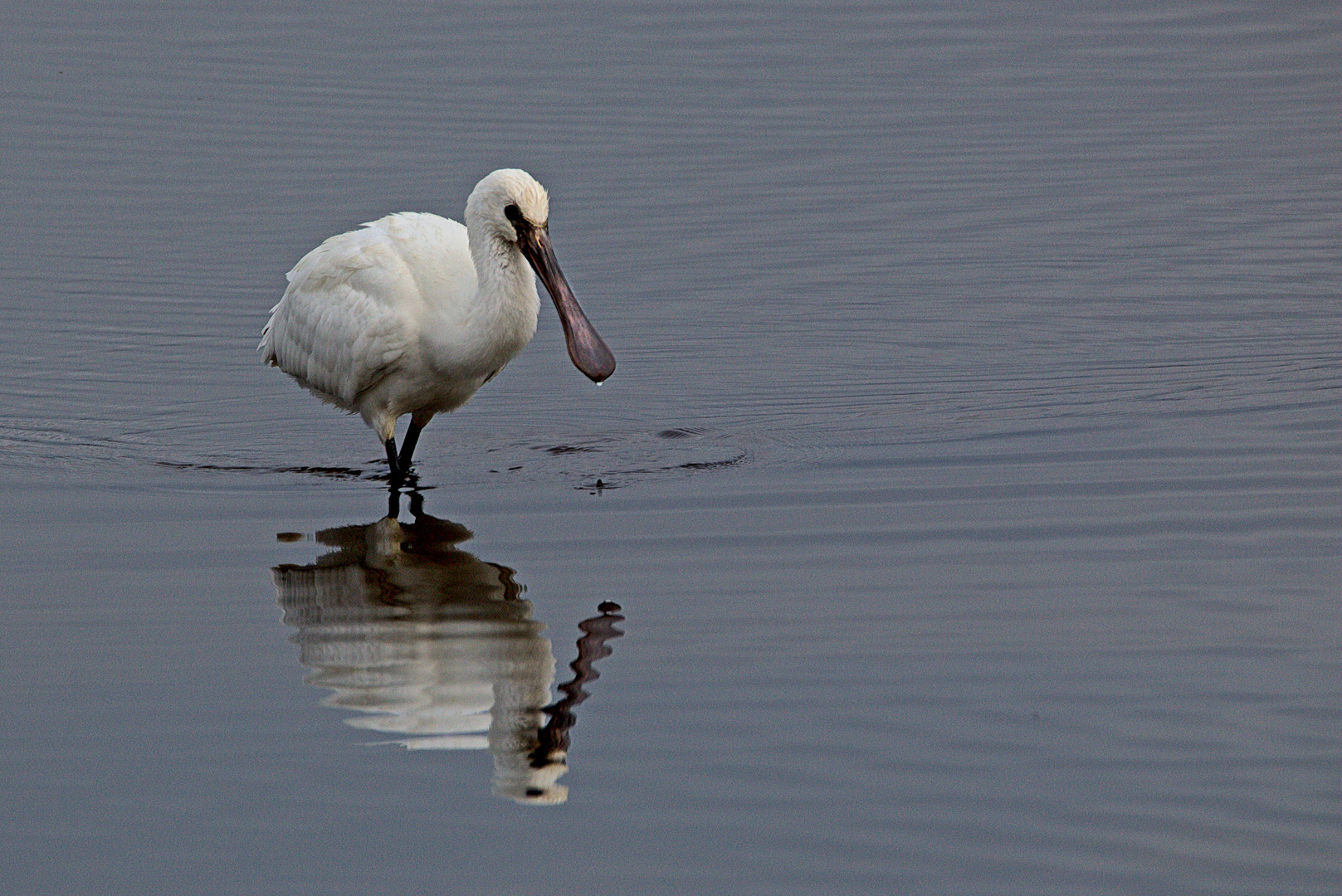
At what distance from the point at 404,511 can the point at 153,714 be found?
2.70 metres

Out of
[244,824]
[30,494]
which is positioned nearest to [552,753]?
[244,824]

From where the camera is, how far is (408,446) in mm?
10188

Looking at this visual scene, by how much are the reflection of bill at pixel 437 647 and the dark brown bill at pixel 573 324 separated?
1.00 meters

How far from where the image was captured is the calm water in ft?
18.9

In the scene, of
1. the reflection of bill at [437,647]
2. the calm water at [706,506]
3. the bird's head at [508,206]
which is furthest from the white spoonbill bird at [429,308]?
the reflection of bill at [437,647]

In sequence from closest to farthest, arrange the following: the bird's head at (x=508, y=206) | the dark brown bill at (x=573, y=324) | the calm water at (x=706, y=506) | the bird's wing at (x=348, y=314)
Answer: the calm water at (x=706, y=506) < the bird's head at (x=508, y=206) < the dark brown bill at (x=573, y=324) < the bird's wing at (x=348, y=314)

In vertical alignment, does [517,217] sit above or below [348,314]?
above

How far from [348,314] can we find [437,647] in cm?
283

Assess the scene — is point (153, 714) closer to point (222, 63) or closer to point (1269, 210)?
point (1269, 210)

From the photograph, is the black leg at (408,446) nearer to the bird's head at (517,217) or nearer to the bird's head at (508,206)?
the bird's head at (517,217)

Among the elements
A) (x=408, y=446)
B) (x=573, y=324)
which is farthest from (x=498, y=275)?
(x=408, y=446)

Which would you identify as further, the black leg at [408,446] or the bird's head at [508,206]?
the black leg at [408,446]

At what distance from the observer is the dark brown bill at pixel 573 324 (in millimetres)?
9344

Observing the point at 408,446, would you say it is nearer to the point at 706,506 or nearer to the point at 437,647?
the point at 706,506
